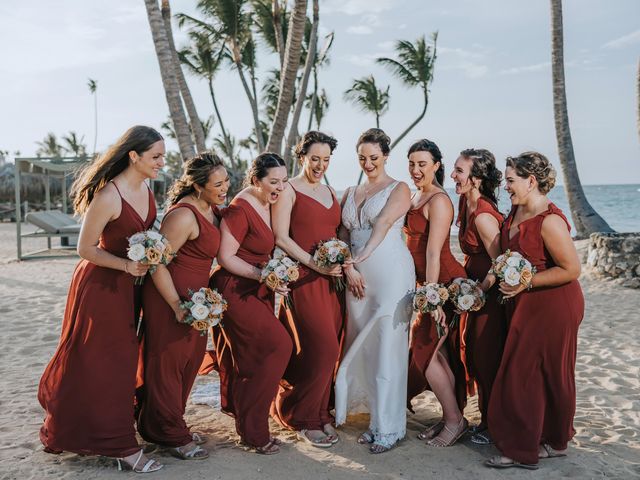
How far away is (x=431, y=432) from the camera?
185 inches

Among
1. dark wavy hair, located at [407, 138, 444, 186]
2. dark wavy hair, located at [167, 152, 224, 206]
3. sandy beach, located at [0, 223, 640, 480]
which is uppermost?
dark wavy hair, located at [407, 138, 444, 186]

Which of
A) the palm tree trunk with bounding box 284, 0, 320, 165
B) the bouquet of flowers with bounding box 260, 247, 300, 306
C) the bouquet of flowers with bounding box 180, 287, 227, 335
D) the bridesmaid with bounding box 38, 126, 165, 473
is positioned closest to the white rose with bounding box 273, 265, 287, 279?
the bouquet of flowers with bounding box 260, 247, 300, 306

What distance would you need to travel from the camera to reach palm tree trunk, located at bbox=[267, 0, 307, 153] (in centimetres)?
1014

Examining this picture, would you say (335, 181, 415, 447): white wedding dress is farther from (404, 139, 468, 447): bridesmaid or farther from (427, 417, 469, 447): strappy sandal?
(427, 417, 469, 447): strappy sandal

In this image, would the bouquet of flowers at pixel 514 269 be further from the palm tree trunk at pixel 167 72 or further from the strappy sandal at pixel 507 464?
the palm tree trunk at pixel 167 72

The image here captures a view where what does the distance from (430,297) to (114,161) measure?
2481 millimetres

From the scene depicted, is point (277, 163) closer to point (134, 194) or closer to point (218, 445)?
point (134, 194)

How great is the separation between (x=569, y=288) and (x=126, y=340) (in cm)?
315

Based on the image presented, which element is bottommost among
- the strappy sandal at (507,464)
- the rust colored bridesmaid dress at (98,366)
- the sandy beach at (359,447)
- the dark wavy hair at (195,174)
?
the sandy beach at (359,447)

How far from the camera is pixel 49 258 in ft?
54.9

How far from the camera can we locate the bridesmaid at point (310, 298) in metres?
4.59

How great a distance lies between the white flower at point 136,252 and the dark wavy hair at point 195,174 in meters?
0.73

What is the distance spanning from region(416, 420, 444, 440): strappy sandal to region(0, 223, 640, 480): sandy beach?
0.08 metres

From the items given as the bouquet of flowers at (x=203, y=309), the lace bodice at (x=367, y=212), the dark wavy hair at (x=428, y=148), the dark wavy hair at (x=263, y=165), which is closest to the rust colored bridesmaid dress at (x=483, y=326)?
the dark wavy hair at (x=428, y=148)
